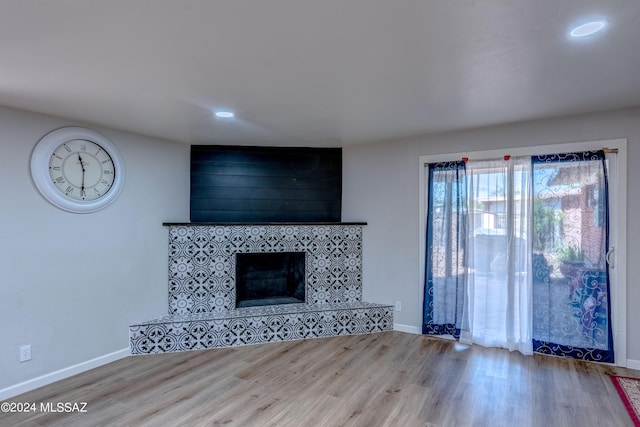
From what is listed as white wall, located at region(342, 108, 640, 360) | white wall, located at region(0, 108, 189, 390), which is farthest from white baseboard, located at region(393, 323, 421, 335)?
white wall, located at region(0, 108, 189, 390)

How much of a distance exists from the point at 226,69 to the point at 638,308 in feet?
12.8

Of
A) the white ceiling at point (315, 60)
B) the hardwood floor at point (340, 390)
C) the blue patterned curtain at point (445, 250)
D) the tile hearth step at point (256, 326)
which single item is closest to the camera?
the white ceiling at point (315, 60)

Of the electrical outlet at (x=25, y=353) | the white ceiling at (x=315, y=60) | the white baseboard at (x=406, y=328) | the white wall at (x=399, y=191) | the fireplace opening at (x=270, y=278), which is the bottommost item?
the white baseboard at (x=406, y=328)

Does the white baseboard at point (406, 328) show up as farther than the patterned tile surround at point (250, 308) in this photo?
Yes

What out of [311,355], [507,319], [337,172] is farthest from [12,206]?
[507,319]

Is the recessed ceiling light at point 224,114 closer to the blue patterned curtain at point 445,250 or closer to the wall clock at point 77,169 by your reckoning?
the wall clock at point 77,169

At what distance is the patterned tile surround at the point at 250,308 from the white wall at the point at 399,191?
21 cm

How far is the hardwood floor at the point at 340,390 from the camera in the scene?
238 cm

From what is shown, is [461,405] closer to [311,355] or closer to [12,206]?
[311,355]

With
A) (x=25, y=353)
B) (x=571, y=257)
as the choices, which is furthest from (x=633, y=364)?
(x=25, y=353)

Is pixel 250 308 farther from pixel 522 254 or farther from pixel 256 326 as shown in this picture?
pixel 522 254

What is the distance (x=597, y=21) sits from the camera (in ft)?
5.16

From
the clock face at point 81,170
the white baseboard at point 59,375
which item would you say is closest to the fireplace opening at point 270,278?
the white baseboard at point 59,375

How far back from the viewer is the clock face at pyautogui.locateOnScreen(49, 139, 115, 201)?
9.90 ft
